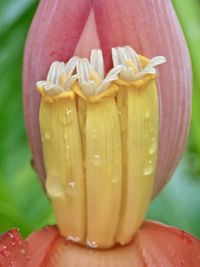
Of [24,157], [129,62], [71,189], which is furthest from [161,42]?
[24,157]

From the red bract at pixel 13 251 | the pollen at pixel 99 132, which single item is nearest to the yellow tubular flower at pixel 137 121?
the pollen at pixel 99 132

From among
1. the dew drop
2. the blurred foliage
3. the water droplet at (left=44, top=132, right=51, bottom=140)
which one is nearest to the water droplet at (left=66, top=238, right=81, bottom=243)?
the dew drop

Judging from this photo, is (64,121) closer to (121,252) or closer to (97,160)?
(97,160)

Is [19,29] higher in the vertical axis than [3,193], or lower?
higher

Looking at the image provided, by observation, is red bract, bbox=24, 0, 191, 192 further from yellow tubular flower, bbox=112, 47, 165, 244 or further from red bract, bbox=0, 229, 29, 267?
red bract, bbox=0, 229, 29, 267

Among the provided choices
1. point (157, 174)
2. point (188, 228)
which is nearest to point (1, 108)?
point (188, 228)

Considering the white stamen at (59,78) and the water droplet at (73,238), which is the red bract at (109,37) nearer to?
the white stamen at (59,78)

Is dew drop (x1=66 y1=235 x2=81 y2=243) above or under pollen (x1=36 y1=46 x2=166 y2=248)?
under

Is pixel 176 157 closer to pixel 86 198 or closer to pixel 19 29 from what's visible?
pixel 86 198
